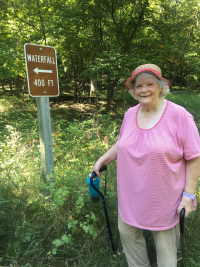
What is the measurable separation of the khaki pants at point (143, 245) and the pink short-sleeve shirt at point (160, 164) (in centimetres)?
11

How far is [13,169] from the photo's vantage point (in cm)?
302

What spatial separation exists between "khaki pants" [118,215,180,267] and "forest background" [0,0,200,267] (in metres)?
0.37

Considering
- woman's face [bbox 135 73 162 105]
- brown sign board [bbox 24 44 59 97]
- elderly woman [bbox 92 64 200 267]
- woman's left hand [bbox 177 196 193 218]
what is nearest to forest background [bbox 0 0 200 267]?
elderly woman [bbox 92 64 200 267]

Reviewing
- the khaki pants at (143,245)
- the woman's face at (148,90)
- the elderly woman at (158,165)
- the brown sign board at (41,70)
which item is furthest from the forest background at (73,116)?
the woman's face at (148,90)

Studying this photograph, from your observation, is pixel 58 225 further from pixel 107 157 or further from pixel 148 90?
pixel 148 90

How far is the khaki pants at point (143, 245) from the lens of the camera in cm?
161

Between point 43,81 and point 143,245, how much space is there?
1926 millimetres

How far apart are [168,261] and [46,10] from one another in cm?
846

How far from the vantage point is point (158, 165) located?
1.49 m

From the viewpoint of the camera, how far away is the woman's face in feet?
5.40

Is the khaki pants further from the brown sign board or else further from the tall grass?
the brown sign board

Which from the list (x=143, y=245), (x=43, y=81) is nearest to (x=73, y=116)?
(x=43, y=81)

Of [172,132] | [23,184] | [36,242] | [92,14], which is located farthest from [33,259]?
[92,14]

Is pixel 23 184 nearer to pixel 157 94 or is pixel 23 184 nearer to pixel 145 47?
pixel 157 94
